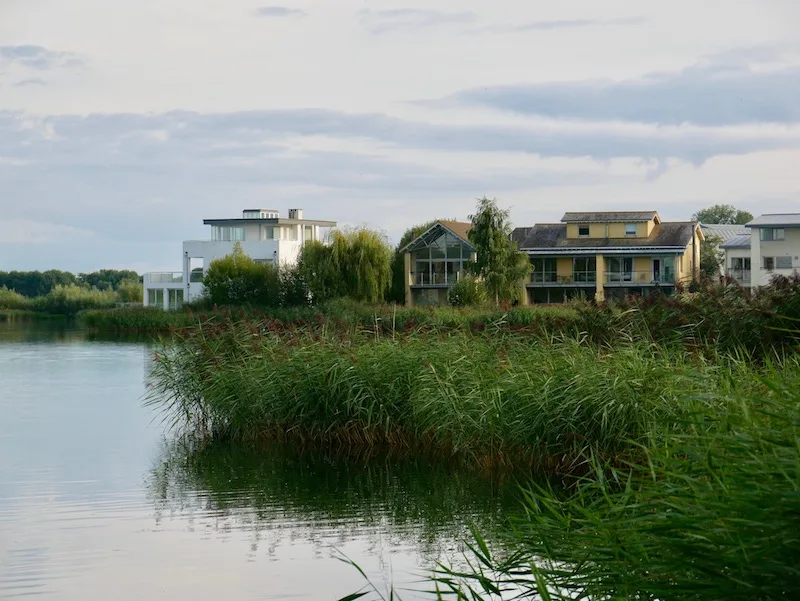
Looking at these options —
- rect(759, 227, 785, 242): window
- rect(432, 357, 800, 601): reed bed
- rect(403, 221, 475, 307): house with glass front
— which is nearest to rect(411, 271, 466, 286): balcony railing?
rect(403, 221, 475, 307): house with glass front

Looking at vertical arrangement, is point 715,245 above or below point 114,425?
above

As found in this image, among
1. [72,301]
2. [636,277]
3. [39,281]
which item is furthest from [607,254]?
[39,281]

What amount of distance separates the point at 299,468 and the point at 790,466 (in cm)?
944

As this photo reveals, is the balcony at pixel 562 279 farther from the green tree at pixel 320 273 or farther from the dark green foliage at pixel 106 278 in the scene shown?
the dark green foliage at pixel 106 278

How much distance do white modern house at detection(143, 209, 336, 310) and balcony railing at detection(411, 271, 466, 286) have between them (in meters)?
10.0

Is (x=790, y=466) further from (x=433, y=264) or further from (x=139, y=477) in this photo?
(x=433, y=264)

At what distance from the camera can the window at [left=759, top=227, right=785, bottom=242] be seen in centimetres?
5834

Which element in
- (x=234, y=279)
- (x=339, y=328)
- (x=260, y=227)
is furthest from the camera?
(x=260, y=227)

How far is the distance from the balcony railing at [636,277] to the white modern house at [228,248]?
19940mm

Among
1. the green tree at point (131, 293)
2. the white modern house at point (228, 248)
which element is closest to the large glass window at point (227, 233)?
the white modern house at point (228, 248)

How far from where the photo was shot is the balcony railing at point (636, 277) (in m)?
55.3

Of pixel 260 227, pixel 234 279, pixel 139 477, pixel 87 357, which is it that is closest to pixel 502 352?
pixel 139 477

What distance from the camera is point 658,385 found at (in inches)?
428

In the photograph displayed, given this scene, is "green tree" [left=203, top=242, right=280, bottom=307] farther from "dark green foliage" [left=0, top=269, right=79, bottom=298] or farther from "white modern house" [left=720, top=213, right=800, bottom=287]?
"dark green foliage" [left=0, top=269, right=79, bottom=298]
